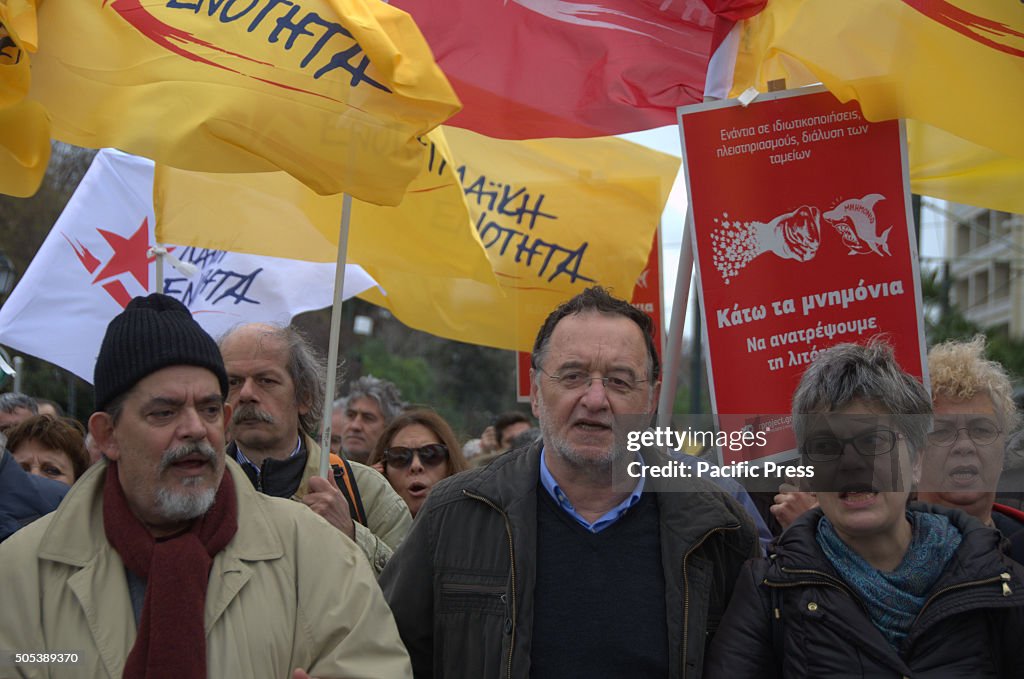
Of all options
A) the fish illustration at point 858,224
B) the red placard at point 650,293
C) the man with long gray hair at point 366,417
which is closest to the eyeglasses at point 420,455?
the red placard at point 650,293

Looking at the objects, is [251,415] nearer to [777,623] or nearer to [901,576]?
[777,623]

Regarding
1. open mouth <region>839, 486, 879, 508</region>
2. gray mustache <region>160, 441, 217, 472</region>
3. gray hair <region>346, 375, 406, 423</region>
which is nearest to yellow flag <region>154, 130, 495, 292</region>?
gray hair <region>346, 375, 406, 423</region>

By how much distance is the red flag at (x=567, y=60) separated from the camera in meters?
4.96

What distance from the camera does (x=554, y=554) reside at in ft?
10.4

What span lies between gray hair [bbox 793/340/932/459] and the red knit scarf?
153 cm

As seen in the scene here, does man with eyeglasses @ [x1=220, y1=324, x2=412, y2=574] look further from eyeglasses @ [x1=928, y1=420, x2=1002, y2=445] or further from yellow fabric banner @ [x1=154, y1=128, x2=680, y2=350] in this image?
eyeglasses @ [x1=928, y1=420, x2=1002, y2=445]

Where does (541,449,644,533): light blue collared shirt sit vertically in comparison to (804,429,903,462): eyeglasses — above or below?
below

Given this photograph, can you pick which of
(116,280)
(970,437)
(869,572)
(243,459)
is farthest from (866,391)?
(116,280)

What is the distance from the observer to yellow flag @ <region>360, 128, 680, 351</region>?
6543mm

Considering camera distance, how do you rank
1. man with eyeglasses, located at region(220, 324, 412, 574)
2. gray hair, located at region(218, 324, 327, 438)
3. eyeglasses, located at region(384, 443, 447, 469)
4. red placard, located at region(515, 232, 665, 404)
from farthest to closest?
red placard, located at region(515, 232, 665, 404), eyeglasses, located at region(384, 443, 447, 469), gray hair, located at region(218, 324, 327, 438), man with eyeglasses, located at region(220, 324, 412, 574)

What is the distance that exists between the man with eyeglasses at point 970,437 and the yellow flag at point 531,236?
112 inches

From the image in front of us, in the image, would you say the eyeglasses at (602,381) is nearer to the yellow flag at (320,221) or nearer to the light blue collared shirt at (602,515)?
the light blue collared shirt at (602,515)

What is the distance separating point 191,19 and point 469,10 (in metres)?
1.36

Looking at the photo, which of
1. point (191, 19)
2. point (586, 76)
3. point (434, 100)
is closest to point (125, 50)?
point (191, 19)
